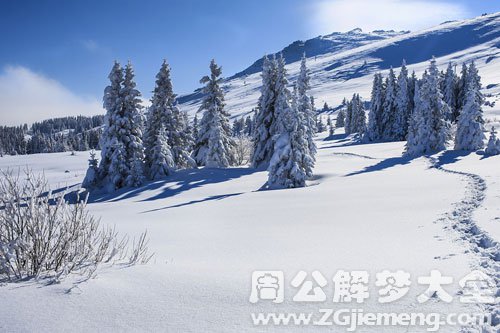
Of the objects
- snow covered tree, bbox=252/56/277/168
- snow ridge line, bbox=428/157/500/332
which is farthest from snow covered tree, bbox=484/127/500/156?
snow covered tree, bbox=252/56/277/168

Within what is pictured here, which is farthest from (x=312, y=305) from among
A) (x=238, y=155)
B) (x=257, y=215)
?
(x=238, y=155)

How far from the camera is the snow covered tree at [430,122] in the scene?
35438 millimetres

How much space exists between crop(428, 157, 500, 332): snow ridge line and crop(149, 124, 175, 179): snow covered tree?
2575 cm

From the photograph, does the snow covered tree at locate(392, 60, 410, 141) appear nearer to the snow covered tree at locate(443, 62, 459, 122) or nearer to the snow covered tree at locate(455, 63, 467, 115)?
the snow covered tree at locate(443, 62, 459, 122)

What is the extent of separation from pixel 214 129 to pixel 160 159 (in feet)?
21.3

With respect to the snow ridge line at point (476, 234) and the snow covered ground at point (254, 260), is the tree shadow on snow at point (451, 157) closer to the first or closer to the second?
the snow covered ground at point (254, 260)

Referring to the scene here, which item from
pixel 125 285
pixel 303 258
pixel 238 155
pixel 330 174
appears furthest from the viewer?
pixel 238 155

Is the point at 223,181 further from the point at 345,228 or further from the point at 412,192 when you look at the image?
the point at 345,228

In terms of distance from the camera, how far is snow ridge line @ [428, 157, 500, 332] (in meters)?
4.98

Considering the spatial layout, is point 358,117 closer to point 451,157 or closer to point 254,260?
point 451,157

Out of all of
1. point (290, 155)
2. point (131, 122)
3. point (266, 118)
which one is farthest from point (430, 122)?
point (131, 122)

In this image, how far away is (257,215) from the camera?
39.2 ft

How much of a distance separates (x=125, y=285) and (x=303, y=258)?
2980mm

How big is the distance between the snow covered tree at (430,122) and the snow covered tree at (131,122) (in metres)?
26.2
